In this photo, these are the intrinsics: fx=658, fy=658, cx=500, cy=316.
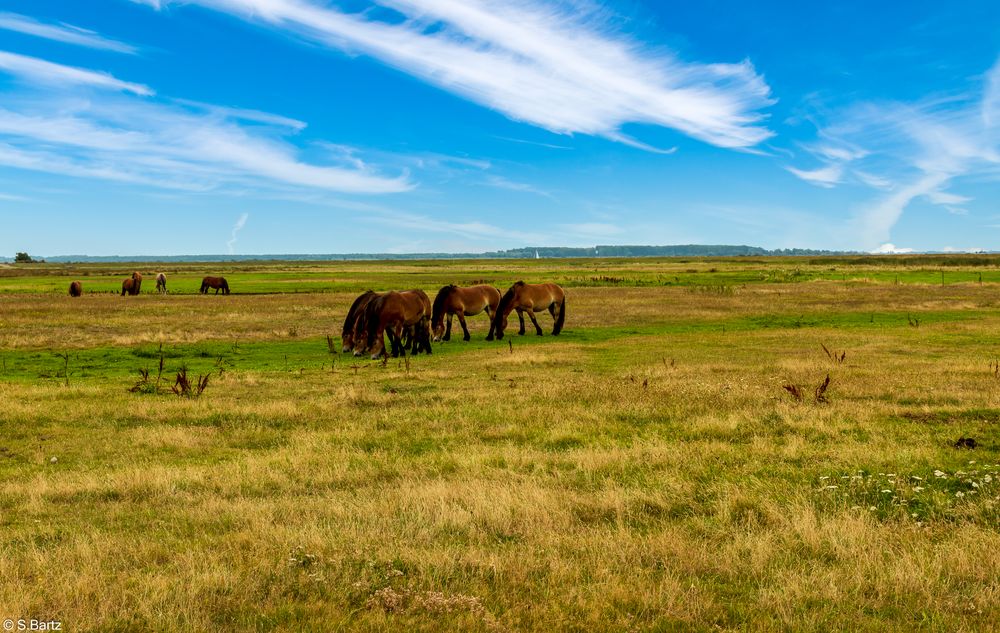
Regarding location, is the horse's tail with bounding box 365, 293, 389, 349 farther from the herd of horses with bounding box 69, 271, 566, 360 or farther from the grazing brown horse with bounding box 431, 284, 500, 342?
the grazing brown horse with bounding box 431, 284, 500, 342

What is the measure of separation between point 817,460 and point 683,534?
3501 mm

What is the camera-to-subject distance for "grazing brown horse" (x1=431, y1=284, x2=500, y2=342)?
2398 centimetres

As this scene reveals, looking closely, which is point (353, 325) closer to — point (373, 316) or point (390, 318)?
point (373, 316)

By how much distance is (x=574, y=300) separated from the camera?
42.3 m

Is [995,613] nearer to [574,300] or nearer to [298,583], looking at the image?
[298,583]

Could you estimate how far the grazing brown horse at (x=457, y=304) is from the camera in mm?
23984

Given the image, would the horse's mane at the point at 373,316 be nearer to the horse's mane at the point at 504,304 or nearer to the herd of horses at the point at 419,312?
the herd of horses at the point at 419,312

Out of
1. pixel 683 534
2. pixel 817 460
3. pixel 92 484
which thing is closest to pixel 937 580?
pixel 683 534

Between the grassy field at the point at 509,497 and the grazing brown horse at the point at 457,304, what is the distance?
20.4 feet

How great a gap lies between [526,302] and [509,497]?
60.7 ft

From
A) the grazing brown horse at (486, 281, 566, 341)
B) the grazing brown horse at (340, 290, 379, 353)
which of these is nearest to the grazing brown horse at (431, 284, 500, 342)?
the grazing brown horse at (486, 281, 566, 341)

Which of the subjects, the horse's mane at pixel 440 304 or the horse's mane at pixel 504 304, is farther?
the horse's mane at pixel 504 304

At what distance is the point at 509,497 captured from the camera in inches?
270

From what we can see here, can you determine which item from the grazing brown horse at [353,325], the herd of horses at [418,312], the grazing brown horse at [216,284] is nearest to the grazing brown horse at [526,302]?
the herd of horses at [418,312]
